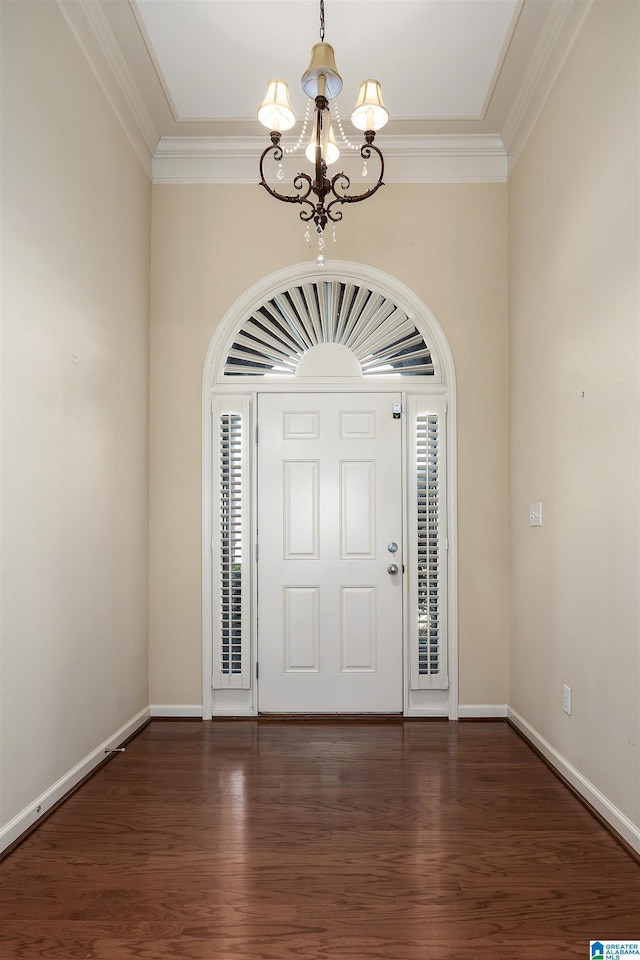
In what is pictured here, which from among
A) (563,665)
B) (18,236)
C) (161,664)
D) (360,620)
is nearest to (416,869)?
(563,665)

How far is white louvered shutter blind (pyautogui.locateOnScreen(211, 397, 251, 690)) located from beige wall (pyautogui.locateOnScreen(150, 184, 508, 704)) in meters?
0.12

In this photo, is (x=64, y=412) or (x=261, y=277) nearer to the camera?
(x=64, y=412)

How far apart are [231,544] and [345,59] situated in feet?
8.95

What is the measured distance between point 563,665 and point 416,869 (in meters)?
1.25

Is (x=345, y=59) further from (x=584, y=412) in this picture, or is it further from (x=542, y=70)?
(x=584, y=412)

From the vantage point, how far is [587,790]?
2.80m

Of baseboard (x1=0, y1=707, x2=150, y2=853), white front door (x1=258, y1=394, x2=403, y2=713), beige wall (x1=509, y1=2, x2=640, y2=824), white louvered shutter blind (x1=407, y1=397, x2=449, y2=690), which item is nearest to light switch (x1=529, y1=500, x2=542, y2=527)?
beige wall (x1=509, y1=2, x2=640, y2=824)

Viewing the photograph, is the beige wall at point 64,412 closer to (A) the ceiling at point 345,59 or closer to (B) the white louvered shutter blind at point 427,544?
(A) the ceiling at point 345,59

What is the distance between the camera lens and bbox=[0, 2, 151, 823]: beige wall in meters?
2.42

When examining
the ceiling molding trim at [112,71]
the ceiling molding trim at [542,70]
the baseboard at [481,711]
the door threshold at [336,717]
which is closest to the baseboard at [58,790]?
the door threshold at [336,717]

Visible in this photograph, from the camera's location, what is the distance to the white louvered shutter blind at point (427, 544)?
159 inches

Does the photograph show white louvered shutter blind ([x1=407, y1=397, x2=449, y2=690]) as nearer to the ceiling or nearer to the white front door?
the white front door

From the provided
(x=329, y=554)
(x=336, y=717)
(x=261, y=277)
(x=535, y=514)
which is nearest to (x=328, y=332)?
(x=261, y=277)

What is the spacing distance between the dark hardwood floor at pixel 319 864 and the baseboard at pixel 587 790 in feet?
0.18
